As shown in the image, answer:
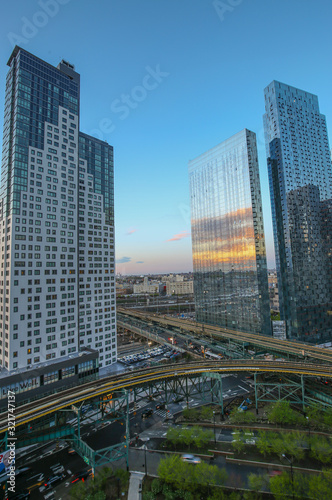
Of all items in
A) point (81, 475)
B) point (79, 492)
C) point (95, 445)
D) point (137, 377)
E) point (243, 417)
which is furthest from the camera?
point (137, 377)

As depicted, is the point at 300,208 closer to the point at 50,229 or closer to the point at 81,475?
the point at 50,229

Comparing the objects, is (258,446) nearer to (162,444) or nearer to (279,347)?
(162,444)

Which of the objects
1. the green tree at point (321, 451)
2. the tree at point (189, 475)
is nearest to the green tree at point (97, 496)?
the tree at point (189, 475)

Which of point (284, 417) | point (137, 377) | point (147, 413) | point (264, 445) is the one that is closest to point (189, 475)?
point (264, 445)

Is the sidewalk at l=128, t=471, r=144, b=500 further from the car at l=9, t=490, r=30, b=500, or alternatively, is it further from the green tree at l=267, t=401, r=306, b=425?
the green tree at l=267, t=401, r=306, b=425

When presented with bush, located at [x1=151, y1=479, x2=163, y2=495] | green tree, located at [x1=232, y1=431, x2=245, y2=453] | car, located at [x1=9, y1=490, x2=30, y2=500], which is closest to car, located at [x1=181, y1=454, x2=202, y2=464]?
green tree, located at [x1=232, y1=431, x2=245, y2=453]

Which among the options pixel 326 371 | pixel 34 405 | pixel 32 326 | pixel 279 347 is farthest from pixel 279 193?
pixel 34 405
